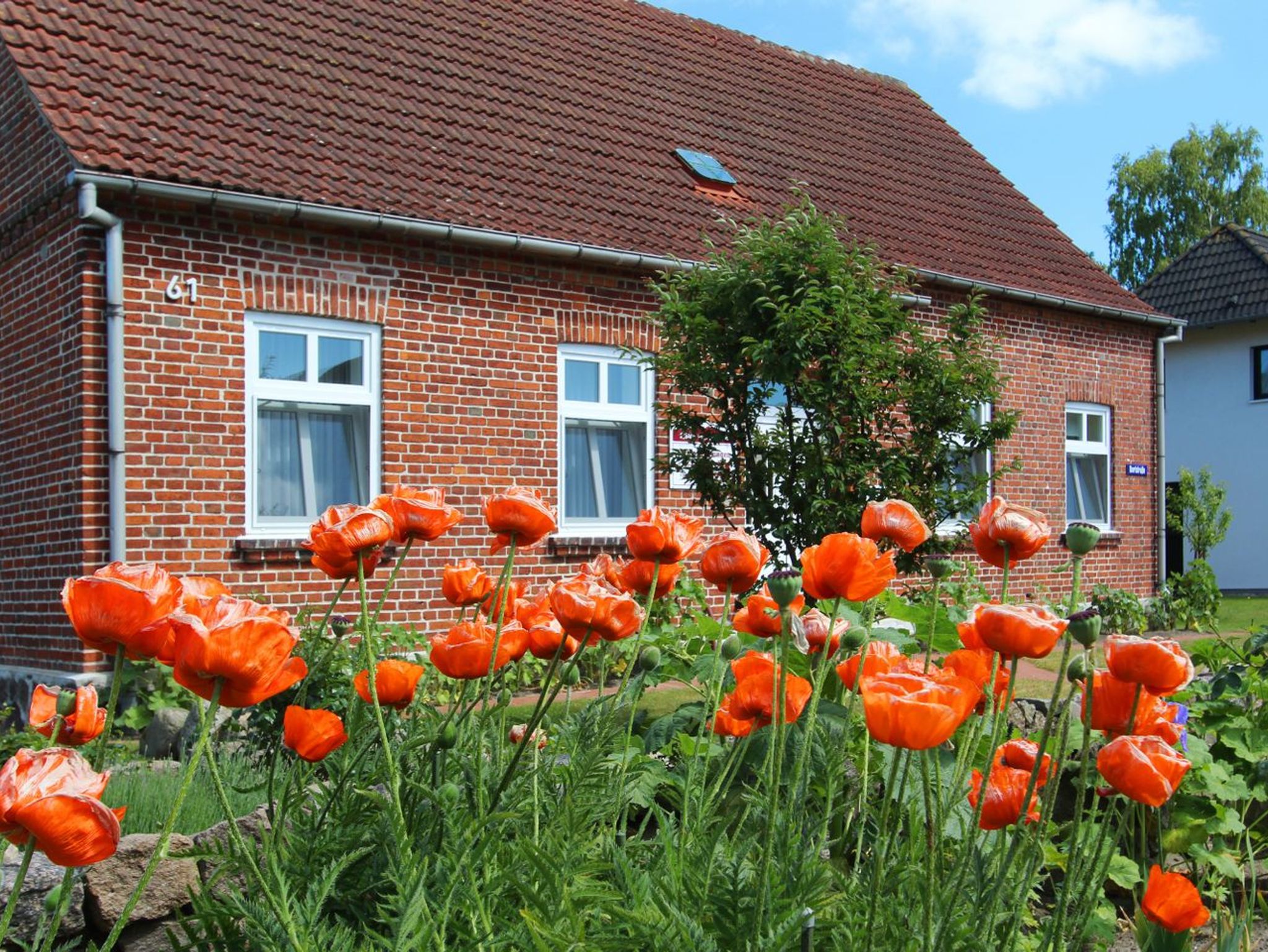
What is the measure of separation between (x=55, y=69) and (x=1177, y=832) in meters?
8.50

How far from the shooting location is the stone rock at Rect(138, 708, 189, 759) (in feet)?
23.6

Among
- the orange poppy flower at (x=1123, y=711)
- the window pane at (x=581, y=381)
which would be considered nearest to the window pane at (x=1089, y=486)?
the window pane at (x=581, y=381)

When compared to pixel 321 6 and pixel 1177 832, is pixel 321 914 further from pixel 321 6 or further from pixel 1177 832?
pixel 321 6

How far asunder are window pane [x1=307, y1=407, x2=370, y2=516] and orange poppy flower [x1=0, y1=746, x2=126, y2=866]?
811cm

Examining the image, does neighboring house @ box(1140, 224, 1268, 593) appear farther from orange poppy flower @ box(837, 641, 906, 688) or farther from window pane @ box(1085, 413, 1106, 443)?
orange poppy flower @ box(837, 641, 906, 688)

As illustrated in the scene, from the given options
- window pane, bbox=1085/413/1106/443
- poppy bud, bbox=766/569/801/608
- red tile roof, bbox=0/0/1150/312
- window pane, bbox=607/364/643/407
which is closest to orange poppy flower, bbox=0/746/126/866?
poppy bud, bbox=766/569/801/608

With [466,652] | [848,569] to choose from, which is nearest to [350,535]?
[466,652]

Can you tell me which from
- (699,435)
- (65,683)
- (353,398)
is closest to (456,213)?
(353,398)

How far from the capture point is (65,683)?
859cm

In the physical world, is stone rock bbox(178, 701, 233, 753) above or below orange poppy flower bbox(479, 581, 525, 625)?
below

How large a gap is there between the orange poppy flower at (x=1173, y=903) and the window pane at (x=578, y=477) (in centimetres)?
870

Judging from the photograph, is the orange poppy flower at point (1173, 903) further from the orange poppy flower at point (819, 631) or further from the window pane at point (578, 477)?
the window pane at point (578, 477)

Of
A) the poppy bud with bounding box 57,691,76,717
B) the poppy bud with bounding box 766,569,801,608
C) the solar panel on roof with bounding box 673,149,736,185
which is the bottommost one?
the poppy bud with bounding box 57,691,76,717

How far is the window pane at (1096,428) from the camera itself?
1554cm
